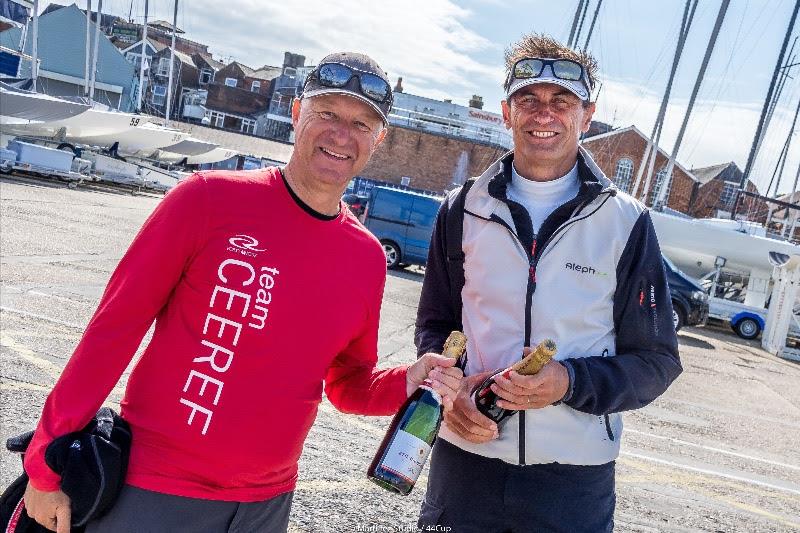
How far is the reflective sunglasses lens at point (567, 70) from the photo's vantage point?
2.64 m

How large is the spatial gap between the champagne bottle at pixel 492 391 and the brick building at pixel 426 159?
A: 4565 centimetres

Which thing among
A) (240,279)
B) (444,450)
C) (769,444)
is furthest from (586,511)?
(769,444)

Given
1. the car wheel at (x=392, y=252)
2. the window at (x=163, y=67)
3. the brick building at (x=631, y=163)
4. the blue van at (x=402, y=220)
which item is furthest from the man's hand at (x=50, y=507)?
the window at (x=163, y=67)

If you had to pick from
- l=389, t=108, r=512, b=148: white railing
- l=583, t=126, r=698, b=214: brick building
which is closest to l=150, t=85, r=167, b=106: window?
l=389, t=108, r=512, b=148: white railing

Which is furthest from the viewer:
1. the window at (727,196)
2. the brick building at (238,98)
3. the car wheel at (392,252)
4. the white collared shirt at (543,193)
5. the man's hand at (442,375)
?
the brick building at (238,98)

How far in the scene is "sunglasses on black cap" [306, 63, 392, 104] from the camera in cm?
241

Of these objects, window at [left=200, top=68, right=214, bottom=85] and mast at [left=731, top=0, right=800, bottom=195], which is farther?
window at [left=200, top=68, right=214, bottom=85]

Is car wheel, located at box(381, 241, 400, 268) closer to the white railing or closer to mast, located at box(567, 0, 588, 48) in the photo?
mast, located at box(567, 0, 588, 48)

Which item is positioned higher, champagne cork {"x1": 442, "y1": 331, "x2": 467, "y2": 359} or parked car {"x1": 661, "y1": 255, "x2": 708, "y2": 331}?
champagne cork {"x1": 442, "y1": 331, "x2": 467, "y2": 359}

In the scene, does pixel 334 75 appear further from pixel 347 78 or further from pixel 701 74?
pixel 701 74

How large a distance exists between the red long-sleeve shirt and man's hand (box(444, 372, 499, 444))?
1.55 feet

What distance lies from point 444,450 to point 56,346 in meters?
5.18

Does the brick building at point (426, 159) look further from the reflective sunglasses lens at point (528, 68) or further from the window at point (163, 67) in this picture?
the reflective sunglasses lens at point (528, 68)

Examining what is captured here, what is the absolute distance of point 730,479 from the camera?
6984 millimetres
